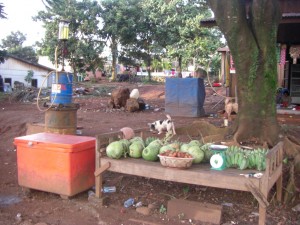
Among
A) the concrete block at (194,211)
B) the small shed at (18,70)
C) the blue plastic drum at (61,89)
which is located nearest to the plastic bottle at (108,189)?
the concrete block at (194,211)

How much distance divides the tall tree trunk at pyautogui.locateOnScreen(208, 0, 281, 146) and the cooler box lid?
266 cm

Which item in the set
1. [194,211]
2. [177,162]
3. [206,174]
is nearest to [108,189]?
[194,211]

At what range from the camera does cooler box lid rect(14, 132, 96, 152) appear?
183 inches

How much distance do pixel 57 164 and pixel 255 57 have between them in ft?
11.6

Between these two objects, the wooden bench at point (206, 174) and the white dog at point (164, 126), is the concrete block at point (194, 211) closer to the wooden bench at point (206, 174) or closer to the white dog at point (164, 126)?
the wooden bench at point (206, 174)

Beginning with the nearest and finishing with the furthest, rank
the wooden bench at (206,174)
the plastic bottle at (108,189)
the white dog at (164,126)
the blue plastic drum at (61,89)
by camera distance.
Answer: the wooden bench at (206,174) < the plastic bottle at (108,189) < the blue plastic drum at (61,89) < the white dog at (164,126)

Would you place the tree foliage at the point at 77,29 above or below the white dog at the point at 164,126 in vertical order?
above

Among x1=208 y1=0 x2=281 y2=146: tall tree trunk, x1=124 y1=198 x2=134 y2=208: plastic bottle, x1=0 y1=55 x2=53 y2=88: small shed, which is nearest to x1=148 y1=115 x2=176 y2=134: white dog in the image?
x1=208 y1=0 x2=281 y2=146: tall tree trunk

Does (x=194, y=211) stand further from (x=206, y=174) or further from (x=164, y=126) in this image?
(x=164, y=126)

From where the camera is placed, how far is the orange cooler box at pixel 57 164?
15.3 feet

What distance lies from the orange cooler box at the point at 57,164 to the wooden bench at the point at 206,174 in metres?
0.27

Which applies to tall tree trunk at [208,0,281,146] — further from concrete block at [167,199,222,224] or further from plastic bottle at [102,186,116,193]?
plastic bottle at [102,186,116,193]

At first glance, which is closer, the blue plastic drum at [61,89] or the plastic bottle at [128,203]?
the plastic bottle at [128,203]

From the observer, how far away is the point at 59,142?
4.75m
